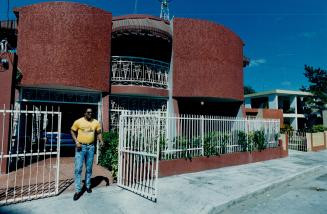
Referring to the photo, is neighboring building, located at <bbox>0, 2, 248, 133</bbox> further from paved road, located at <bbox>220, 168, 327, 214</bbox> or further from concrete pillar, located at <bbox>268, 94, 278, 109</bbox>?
concrete pillar, located at <bbox>268, 94, 278, 109</bbox>

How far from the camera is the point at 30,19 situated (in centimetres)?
984

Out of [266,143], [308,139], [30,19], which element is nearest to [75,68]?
[30,19]

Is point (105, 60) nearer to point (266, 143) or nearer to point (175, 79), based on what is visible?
point (175, 79)

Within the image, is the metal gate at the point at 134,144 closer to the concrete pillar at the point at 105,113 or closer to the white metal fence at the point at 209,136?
the white metal fence at the point at 209,136

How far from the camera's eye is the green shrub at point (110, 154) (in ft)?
23.4

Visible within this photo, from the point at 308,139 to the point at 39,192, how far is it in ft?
55.1

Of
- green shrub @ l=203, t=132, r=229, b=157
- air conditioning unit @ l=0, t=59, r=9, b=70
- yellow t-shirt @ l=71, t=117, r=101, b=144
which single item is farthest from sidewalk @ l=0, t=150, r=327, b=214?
air conditioning unit @ l=0, t=59, r=9, b=70

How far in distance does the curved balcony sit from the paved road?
23.2ft

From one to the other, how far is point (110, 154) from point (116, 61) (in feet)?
17.8

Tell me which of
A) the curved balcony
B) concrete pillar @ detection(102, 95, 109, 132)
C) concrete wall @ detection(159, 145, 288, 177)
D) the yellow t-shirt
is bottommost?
concrete wall @ detection(159, 145, 288, 177)

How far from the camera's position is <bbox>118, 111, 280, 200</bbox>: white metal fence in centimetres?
625

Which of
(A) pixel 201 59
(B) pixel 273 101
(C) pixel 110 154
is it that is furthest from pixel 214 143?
(B) pixel 273 101

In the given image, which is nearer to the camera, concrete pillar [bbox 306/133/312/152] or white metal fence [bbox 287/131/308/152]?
concrete pillar [bbox 306/133/312/152]

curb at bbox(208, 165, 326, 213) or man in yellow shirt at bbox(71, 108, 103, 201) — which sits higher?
man in yellow shirt at bbox(71, 108, 103, 201)
